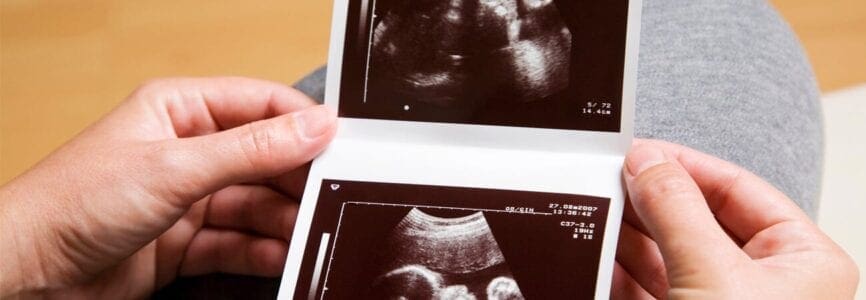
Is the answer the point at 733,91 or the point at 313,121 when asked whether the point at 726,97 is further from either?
the point at 313,121

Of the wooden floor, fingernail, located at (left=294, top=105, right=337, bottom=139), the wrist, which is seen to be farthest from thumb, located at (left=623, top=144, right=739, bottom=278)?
the wooden floor

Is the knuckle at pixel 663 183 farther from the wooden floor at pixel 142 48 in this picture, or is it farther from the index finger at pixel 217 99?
the wooden floor at pixel 142 48

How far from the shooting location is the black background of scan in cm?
67

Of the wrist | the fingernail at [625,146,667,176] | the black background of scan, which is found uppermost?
the black background of scan

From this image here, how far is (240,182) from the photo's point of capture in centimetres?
71

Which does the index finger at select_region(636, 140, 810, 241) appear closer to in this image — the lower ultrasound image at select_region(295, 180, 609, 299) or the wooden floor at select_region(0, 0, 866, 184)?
the lower ultrasound image at select_region(295, 180, 609, 299)

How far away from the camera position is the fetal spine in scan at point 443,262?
638 mm

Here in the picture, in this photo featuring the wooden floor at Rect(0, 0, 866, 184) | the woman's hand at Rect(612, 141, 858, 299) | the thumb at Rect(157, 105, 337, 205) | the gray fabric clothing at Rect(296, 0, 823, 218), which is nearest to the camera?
the woman's hand at Rect(612, 141, 858, 299)

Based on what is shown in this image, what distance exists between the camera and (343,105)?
0.71m

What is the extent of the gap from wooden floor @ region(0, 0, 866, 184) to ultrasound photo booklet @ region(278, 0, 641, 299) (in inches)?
26.8

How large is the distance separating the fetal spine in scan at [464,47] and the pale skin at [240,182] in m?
0.08

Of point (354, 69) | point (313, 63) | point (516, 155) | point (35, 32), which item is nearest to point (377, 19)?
point (354, 69)

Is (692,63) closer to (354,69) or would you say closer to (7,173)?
(354,69)

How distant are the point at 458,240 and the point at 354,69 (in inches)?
6.9
